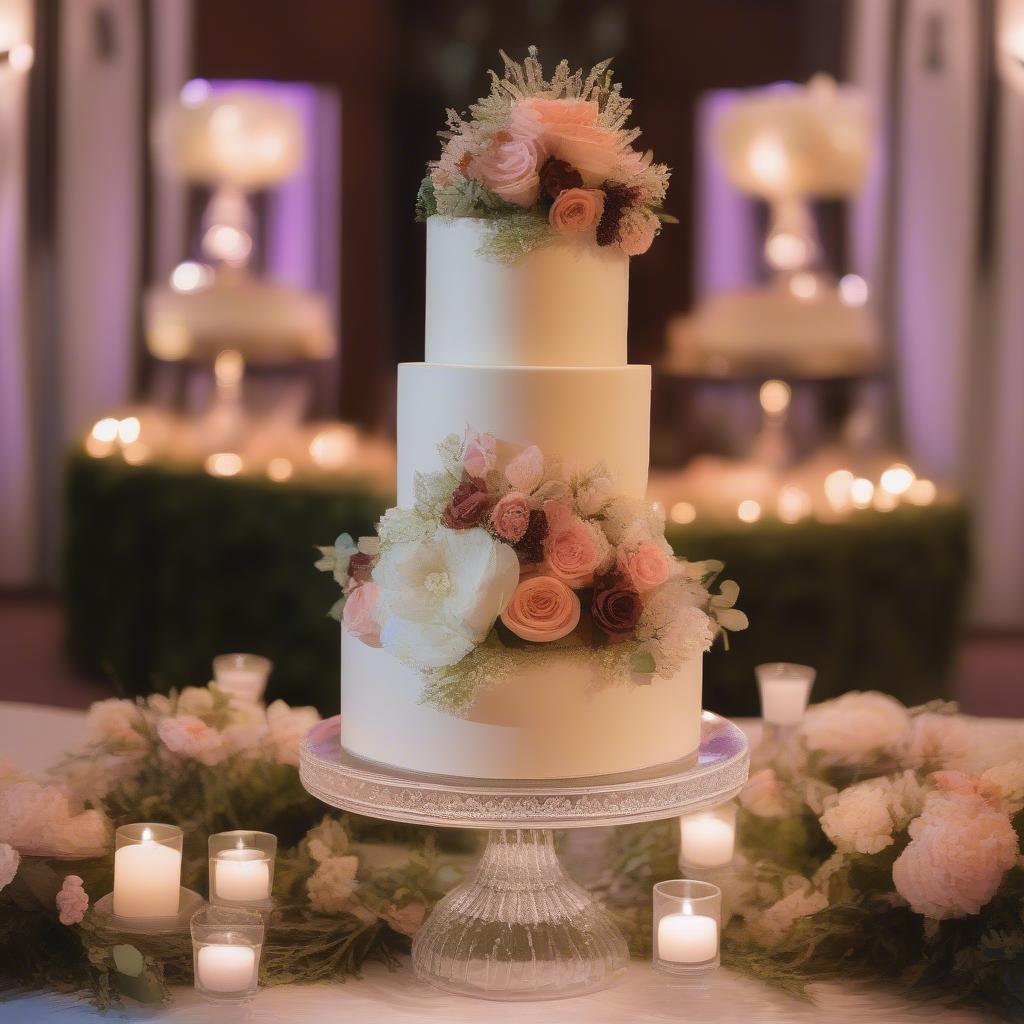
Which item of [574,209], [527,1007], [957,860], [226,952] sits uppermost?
[574,209]

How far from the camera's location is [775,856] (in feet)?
8.25

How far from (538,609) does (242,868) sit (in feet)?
1.82

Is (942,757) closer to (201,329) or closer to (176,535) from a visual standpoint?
(176,535)

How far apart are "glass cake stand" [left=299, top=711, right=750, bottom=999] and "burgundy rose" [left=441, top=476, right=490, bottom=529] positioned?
0.33 meters

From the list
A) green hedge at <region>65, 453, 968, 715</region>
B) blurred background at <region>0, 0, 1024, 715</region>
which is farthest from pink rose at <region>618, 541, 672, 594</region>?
blurred background at <region>0, 0, 1024, 715</region>

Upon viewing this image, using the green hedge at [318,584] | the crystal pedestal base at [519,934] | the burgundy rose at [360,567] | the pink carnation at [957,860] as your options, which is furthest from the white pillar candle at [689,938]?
the green hedge at [318,584]

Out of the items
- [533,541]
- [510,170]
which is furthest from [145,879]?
[510,170]

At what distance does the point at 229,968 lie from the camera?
2070mm

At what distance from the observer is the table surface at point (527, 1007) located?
6.93ft

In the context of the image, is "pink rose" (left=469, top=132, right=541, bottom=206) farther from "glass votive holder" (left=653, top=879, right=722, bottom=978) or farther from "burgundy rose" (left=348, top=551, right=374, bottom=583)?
"glass votive holder" (left=653, top=879, right=722, bottom=978)

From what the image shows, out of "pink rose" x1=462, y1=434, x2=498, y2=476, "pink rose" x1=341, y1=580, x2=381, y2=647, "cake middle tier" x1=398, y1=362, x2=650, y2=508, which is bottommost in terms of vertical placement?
"pink rose" x1=341, y1=580, x2=381, y2=647

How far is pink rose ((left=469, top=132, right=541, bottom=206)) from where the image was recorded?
222cm

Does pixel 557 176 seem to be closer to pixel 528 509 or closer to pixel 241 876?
pixel 528 509

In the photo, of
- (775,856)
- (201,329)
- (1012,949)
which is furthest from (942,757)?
(201,329)
